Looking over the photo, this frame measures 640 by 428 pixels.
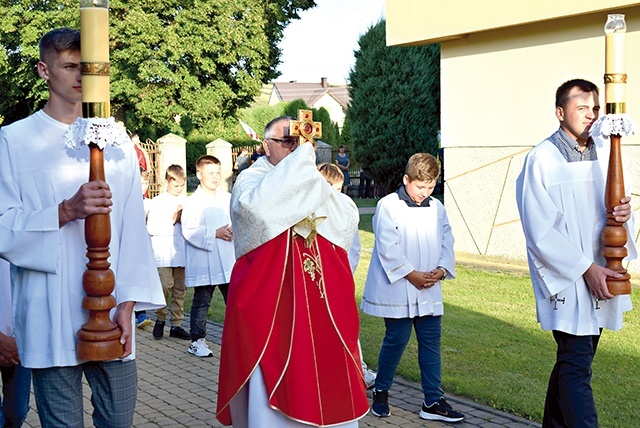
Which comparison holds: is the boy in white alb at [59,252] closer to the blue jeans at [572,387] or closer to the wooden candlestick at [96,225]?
the wooden candlestick at [96,225]

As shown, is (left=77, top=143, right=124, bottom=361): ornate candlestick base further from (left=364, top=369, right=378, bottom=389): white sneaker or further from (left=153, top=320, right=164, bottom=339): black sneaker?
(left=153, top=320, right=164, bottom=339): black sneaker

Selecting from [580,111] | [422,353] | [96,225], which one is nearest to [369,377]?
[422,353]

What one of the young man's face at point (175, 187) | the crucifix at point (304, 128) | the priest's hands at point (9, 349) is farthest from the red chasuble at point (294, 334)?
the young man's face at point (175, 187)

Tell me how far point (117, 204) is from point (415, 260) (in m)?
3.18

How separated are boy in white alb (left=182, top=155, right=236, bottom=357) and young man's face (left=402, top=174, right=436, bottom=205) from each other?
2.36 m

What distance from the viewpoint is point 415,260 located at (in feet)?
21.1

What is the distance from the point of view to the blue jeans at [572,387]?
4.99m

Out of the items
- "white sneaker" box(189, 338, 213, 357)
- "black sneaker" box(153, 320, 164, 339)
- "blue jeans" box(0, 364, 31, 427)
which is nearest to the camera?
"blue jeans" box(0, 364, 31, 427)

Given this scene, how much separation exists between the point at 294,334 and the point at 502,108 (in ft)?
33.3

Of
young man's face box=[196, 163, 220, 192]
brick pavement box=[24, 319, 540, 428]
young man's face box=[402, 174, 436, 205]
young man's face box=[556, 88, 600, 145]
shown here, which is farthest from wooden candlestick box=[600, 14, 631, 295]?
young man's face box=[196, 163, 220, 192]

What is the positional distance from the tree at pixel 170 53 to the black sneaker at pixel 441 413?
29052 millimetres

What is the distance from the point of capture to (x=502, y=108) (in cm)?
1400

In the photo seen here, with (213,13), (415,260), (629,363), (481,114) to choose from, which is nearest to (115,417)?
(415,260)

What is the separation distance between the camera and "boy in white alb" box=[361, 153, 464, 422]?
247 inches
